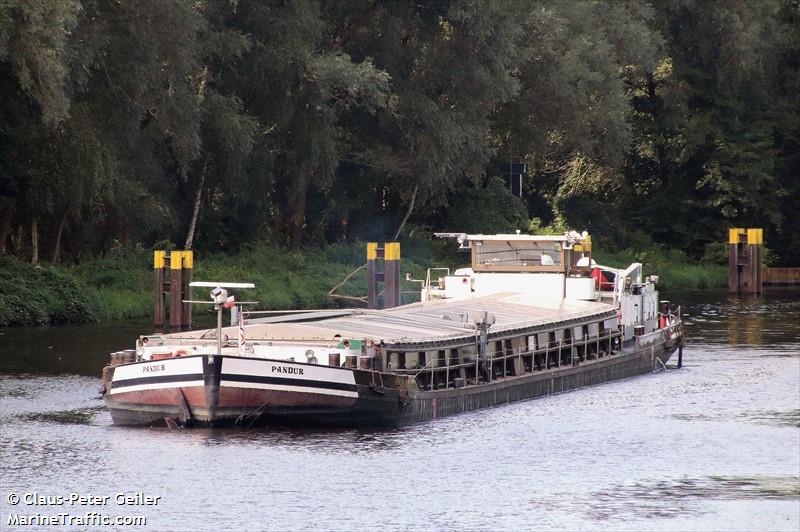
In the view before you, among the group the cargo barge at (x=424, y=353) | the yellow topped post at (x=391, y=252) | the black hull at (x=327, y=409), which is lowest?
the black hull at (x=327, y=409)

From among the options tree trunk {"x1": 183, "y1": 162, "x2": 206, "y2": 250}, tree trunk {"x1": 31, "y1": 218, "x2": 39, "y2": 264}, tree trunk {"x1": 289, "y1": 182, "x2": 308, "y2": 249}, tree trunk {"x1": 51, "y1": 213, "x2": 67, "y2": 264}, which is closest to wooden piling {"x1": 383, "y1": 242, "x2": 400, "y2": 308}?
tree trunk {"x1": 183, "y1": 162, "x2": 206, "y2": 250}

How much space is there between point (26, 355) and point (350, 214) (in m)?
33.2

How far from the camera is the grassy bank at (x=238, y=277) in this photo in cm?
5656

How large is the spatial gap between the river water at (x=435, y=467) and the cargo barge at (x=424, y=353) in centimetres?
54

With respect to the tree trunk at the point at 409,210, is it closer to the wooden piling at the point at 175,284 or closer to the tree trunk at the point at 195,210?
the tree trunk at the point at 195,210

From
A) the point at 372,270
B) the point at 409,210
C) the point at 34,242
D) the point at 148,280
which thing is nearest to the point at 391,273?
the point at 372,270

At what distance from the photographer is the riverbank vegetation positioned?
188 ft

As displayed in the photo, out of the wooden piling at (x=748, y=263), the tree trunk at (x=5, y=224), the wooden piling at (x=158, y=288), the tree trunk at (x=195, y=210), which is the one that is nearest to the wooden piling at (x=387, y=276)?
the wooden piling at (x=158, y=288)

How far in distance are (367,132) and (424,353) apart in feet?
123

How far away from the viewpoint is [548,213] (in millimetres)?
93938

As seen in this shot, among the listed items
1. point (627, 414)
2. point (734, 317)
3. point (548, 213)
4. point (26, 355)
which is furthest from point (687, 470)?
point (548, 213)

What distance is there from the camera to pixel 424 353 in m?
38.1

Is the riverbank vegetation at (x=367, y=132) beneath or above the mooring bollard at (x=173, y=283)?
above

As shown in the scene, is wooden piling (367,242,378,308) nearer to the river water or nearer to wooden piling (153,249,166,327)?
wooden piling (153,249,166,327)
